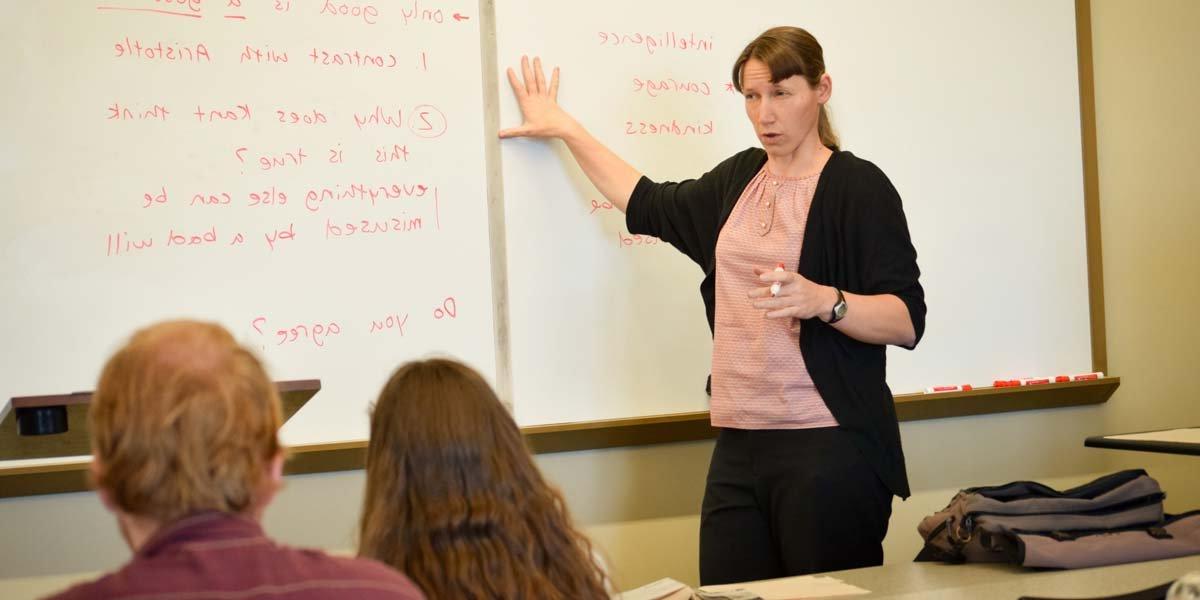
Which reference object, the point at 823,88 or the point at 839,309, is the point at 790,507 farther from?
the point at 823,88

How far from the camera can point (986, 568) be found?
6.48 ft

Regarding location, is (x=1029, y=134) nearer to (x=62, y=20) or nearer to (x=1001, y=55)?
(x=1001, y=55)

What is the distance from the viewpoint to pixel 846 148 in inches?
120

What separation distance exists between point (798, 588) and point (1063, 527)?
20.2 inches

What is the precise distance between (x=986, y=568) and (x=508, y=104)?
1.47 metres

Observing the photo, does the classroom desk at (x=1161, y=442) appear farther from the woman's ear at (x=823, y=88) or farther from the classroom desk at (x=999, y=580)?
the woman's ear at (x=823, y=88)

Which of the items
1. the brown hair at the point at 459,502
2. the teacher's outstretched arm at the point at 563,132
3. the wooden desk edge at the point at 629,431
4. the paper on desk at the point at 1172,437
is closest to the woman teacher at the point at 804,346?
the teacher's outstretched arm at the point at 563,132

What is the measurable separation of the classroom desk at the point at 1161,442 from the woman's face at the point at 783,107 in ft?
3.12

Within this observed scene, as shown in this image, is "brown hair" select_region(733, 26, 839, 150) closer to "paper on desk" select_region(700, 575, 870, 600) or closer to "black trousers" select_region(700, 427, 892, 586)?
"black trousers" select_region(700, 427, 892, 586)

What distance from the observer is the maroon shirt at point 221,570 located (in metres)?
0.90

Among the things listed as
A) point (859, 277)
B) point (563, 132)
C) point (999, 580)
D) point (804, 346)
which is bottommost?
point (999, 580)

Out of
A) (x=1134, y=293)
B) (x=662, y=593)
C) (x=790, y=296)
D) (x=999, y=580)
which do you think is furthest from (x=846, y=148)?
(x=662, y=593)

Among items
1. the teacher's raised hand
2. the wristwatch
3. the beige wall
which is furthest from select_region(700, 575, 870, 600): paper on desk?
the beige wall

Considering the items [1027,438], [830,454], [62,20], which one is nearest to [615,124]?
[830,454]
